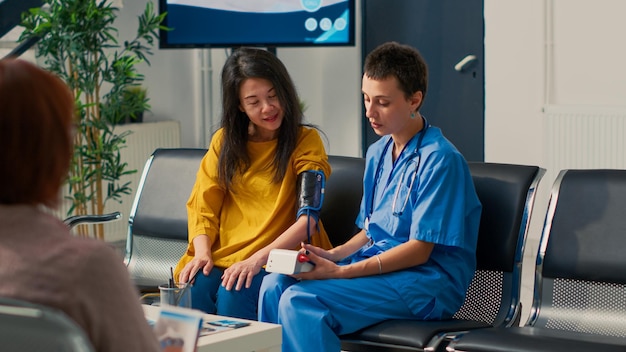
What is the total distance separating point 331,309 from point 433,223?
38 cm

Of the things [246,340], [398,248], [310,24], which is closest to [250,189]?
[398,248]

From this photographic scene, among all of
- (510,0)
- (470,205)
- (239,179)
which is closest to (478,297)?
(470,205)

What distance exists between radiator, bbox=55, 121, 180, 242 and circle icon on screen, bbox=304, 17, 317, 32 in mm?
1285

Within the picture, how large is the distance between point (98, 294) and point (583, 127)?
4.51 meters

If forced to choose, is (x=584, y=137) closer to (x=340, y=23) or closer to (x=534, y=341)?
(x=340, y=23)

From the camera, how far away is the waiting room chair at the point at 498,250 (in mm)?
2953

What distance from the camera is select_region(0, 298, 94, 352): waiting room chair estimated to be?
1.35m

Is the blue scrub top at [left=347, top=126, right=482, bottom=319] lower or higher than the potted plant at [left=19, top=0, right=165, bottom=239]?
lower

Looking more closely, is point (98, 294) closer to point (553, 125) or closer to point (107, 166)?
point (107, 166)

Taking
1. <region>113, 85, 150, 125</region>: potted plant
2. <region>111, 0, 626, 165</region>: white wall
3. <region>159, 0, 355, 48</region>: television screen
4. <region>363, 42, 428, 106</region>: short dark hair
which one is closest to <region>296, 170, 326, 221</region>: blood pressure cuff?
<region>363, 42, 428, 106</region>: short dark hair

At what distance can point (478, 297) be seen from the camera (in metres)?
3.06

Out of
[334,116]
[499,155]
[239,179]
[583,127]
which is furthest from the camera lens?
[334,116]

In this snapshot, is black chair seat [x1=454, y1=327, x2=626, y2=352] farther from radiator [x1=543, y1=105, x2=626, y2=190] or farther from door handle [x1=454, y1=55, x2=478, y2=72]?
door handle [x1=454, y1=55, x2=478, y2=72]

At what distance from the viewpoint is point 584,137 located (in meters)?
5.54
